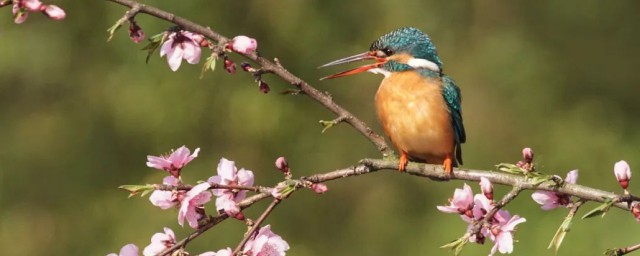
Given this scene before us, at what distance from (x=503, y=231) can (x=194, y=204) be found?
0.48 m

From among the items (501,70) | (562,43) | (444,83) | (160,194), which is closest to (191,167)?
(501,70)

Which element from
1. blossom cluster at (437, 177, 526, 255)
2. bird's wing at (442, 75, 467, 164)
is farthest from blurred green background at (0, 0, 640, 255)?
blossom cluster at (437, 177, 526, 255)

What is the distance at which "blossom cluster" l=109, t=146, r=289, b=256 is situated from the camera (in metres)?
1.81

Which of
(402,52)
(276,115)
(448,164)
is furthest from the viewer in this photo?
(276,115)

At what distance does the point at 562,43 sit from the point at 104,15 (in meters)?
2.79

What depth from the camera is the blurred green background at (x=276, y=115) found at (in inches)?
261

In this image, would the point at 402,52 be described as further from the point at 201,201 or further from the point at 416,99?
the point at 201,201

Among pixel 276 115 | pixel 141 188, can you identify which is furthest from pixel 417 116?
pixel 276 115

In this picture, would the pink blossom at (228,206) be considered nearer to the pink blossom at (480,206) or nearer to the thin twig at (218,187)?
the thin twig at (218,187)

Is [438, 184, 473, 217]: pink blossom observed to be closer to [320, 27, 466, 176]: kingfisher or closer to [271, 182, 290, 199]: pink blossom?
[271, 182, 290, 199]: pink blossom

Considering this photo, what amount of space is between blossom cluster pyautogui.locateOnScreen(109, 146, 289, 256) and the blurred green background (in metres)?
4.48

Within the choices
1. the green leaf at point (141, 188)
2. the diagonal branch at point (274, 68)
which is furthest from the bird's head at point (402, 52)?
the green leaf at point (141, 188)

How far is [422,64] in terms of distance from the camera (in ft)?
8.47

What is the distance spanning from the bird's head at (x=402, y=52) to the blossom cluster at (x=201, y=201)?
25.3 inches
